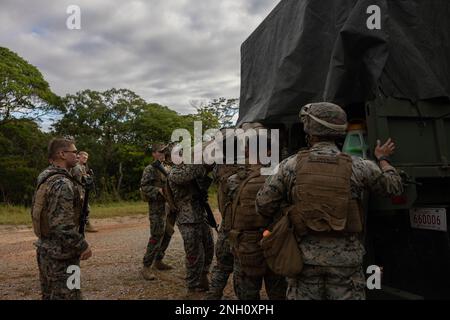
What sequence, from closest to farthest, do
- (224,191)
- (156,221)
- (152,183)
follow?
(224,191) < (156,221) < (152,183)

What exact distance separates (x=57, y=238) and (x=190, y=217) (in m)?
1.62

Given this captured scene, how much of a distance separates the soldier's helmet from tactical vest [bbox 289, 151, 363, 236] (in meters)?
0.17

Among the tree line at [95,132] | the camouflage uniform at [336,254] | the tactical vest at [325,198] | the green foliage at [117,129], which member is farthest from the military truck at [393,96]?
the green foliage at [117,129]

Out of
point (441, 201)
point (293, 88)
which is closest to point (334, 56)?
point (293, 88)

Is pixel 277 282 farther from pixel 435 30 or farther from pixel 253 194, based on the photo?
pixel 435 30

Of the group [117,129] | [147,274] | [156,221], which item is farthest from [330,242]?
[117,129]

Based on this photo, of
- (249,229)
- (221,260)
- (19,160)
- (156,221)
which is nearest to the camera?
(249,229)

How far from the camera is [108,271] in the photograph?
611 cm

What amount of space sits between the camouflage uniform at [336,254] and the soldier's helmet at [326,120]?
0.27ft

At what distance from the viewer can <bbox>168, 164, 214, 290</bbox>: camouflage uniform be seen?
452 cm

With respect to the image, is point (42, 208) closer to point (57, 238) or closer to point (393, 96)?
point (57, 238)

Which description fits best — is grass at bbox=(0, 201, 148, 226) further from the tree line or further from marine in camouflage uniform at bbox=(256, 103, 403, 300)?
marine in camouflage uniform at bbox=(256, 103, 403, 300)

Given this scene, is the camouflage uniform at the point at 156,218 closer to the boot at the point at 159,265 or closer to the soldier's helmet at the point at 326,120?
the boot at the point at 159,265
